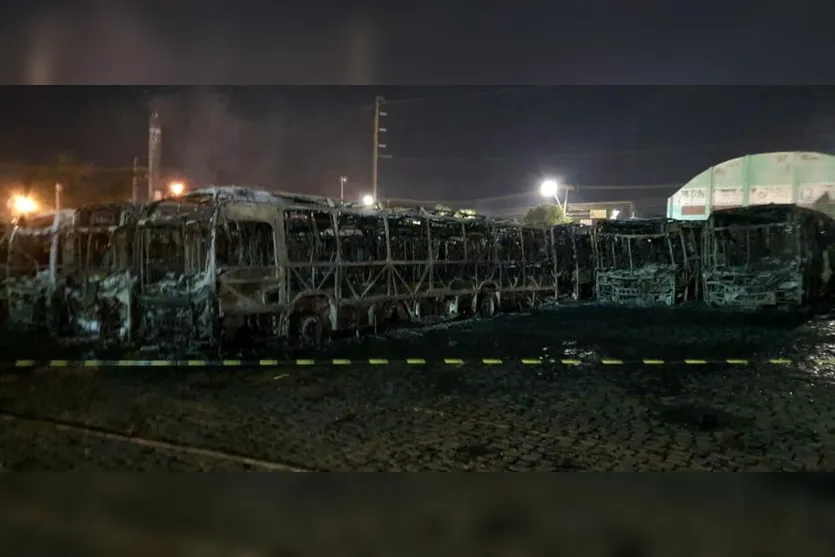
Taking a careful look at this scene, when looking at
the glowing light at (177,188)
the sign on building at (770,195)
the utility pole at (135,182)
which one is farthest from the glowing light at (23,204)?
the sign on building at (770,195)

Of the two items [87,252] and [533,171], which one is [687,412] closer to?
[533,171]

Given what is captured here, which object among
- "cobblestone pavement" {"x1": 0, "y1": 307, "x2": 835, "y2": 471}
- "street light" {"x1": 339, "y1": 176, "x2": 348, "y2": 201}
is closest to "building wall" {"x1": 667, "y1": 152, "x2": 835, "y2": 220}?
"cobblestone pavement" {"x1": 0, "y1": 307, "x2": 835, "y2": 471}

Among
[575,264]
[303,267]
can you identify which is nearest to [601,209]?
[303,267]

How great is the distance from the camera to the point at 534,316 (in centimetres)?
1172

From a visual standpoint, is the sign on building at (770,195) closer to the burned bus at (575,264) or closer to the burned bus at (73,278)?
the burned bus at (73,278)

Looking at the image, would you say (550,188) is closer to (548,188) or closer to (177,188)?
(548,188)

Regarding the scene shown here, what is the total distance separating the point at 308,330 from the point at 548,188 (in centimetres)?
403

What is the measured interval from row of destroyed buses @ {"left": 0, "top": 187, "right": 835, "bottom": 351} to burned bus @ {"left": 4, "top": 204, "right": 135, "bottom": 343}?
18 mm

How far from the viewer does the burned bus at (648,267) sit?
38.5ft

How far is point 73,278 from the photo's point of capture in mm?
7949

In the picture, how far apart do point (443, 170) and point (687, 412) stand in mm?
3150

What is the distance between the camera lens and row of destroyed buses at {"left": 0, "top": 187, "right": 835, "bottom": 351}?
7.18 meters

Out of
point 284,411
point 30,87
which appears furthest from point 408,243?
point 30,87

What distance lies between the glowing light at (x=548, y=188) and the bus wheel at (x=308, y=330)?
372 centimetres
